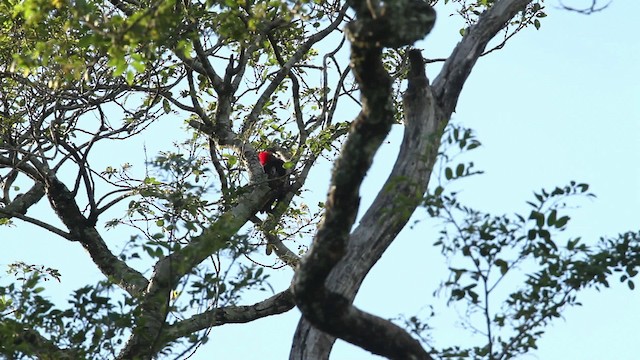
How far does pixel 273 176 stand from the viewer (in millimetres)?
10195

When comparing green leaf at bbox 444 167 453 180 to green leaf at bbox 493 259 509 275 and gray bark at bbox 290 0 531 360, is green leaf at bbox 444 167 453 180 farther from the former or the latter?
green leaf at bbox 493 259 509 275

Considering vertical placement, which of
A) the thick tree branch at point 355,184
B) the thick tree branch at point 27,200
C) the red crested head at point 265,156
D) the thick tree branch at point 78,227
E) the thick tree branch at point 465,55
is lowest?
the thick tree branch at point 355,184

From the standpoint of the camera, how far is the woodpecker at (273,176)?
9719 mm

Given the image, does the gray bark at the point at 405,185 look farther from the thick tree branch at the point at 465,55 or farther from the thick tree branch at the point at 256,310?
the thick tree branch at the point at 256,310

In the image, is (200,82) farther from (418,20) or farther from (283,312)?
(418,20)

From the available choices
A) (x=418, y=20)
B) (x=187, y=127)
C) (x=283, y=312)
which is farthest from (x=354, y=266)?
(x=187, y=127)

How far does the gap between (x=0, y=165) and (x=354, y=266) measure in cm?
606

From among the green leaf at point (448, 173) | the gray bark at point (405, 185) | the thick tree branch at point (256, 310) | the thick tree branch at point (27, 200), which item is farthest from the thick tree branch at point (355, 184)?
the thick tree branch at point (27, 200)

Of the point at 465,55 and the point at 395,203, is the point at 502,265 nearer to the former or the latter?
the point at 395,203

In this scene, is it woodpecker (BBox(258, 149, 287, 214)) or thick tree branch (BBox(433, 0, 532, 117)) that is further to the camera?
woodpecker (BBox(258, 149, 287, 214))

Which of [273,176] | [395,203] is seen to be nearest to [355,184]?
[395,203]

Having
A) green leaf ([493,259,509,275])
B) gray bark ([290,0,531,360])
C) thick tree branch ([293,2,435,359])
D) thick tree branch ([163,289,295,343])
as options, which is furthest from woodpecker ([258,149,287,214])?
thick tree branch ([293,2,435,359])

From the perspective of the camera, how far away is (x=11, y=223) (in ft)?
38.6

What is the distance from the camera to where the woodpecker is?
9719mm
